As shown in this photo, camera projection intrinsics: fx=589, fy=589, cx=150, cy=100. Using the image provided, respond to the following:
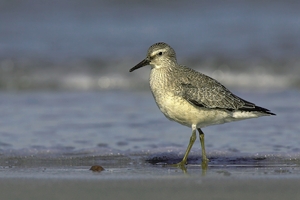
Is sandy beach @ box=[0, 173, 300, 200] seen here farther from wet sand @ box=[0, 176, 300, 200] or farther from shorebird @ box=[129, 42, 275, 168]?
shorebird @ box=[129, 42, 275, 168]

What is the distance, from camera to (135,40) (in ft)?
57.7

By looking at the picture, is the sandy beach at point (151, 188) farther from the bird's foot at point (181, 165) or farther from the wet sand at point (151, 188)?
the bird's foot at point (181, 165)

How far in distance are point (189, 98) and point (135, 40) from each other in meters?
9.69

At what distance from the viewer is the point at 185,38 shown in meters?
17.8

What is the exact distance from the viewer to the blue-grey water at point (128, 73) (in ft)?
29.8

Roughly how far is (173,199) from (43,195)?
135 centimetres

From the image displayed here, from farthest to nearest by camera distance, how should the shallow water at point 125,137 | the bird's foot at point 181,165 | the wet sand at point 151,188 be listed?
the shallow water at point 125,137, the bird's foot at point 181,165, the wet sand at point 151,188

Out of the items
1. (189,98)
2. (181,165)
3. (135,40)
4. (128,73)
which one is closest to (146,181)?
(181,165)

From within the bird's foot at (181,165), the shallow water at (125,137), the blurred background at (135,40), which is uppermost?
the blurred background at (135,40)

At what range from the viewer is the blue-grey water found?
909 centimetres

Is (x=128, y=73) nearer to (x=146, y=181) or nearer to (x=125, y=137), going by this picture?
(x=125, y=137)

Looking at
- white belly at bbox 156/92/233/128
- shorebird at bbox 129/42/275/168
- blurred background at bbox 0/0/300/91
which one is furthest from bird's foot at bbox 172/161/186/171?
blurred background at bbox 0/0/300/91

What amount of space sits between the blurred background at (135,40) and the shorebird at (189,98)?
618 centimetres

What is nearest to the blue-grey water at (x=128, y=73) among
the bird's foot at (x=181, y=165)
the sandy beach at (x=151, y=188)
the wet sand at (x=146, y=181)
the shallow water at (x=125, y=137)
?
the shallow water at (x=125, y=137)
